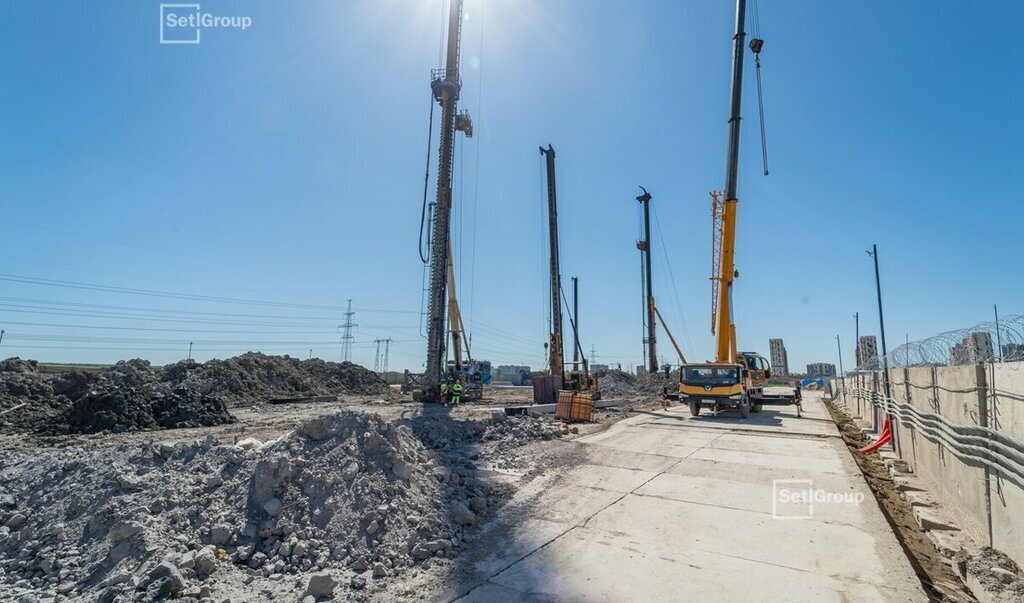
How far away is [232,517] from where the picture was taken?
544cm

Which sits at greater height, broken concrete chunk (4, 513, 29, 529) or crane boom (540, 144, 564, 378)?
crane boom (540, 144, 564, 378)

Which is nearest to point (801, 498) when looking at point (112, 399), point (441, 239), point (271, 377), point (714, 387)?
point (714, 387)

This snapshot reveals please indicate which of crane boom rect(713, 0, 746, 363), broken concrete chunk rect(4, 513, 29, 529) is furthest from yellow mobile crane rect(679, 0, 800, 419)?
broken concrete chunk rect(4, 513, 29, 529)

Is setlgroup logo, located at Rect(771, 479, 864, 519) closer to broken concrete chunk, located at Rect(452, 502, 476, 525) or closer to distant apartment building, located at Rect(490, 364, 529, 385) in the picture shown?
broken concrete chunk, located at Rect(452, 502, 476, 525)

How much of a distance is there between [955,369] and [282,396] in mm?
27962

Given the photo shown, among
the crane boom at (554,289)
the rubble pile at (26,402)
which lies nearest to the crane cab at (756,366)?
the crane boom at (554,289)

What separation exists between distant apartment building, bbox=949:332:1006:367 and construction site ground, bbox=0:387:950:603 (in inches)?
89.0

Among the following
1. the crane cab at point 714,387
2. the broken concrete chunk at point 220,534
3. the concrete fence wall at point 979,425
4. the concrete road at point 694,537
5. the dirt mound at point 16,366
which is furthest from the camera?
the dirt mound at point 16,366

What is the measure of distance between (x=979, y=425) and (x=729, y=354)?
47.3 feet

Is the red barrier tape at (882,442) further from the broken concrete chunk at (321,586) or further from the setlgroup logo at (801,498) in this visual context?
the broken concrete chunk at (321,586)

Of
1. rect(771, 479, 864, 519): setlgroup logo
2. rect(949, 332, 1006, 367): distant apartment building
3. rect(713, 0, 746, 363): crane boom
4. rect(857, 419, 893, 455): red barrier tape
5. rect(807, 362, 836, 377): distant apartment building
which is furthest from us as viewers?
rect(807, 362, 836, 377): distant apartment building

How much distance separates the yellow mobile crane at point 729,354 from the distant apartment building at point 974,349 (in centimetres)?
1090

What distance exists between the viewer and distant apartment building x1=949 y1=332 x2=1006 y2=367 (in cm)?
550

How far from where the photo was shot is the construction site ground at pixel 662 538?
4.44 meters
